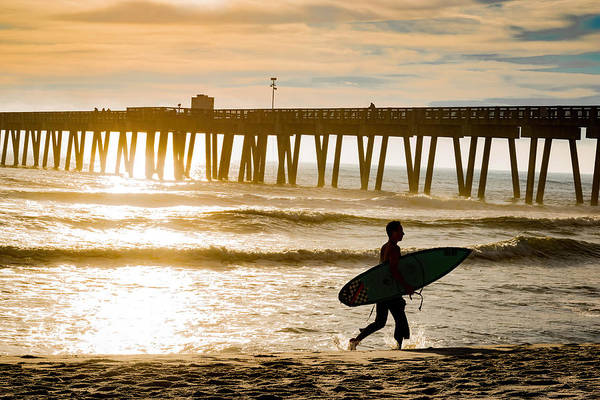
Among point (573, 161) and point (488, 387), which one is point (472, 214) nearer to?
point (573, 161)

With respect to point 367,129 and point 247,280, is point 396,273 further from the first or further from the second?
point 367,129

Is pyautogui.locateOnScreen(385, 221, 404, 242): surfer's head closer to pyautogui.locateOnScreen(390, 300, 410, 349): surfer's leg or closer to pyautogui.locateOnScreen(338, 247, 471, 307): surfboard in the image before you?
pyautogui.locateOnScreen(338, 247, 471, 307): surfboard

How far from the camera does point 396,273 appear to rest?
8.41m

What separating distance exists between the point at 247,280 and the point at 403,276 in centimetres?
625

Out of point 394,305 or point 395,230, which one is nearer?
point 395,230

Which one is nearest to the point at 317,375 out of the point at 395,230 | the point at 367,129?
the point at 395,230

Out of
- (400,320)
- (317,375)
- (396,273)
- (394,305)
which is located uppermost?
(396,273)

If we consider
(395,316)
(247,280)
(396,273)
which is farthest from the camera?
(247,280)

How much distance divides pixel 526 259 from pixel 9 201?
775 inches

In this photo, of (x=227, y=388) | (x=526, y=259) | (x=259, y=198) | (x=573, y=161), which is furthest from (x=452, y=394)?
(x=259, y=198)

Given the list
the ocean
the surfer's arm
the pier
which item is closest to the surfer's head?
the surfer's arm

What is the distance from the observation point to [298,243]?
2261 centimetres

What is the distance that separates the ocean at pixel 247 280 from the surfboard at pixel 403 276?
29.0 inches

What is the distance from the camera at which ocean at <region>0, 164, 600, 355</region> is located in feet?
32.0
